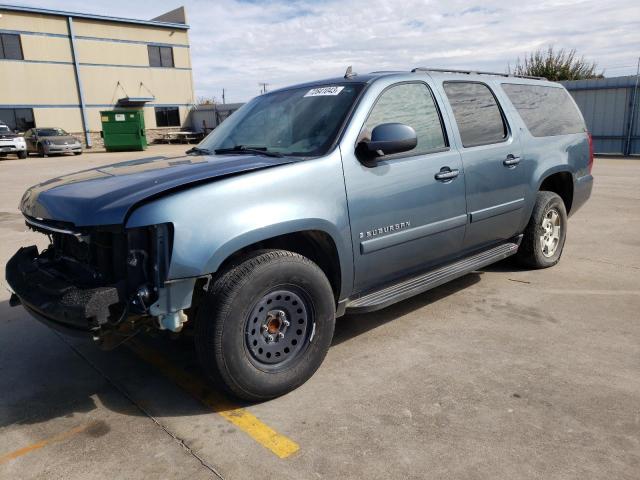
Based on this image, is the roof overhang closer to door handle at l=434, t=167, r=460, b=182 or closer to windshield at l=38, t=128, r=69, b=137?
windshield at l=38, t=128, r=69, b=137

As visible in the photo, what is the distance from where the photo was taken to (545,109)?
514 cm

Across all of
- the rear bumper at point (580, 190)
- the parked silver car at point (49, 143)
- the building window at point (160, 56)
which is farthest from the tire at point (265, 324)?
the building window at point (160, 56)

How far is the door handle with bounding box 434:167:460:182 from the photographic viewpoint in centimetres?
380

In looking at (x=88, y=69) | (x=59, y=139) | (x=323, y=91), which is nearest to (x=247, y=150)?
(x=323, y=91)

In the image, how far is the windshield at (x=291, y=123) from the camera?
3.46m

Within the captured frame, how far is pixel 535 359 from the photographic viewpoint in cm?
345

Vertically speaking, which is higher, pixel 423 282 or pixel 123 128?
pixel 123 128

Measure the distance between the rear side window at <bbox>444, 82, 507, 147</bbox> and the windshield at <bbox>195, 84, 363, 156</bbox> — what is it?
39.0 inches

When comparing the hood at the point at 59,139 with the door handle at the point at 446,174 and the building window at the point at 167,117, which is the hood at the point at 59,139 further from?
the door handle at the point at 446,174

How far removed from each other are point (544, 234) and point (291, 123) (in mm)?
3001

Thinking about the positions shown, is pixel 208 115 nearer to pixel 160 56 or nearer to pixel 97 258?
pixel 160 56

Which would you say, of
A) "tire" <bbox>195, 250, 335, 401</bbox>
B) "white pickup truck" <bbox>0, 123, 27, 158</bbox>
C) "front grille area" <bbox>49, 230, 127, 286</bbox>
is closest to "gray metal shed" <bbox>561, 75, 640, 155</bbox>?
"tire" <bbox>195, 250, 335, 401</bbox>

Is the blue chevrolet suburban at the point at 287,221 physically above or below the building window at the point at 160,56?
below

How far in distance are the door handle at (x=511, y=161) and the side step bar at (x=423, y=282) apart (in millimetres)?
763
